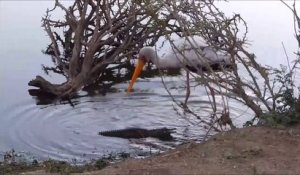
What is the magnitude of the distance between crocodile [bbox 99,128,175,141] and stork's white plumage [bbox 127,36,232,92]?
103 cm

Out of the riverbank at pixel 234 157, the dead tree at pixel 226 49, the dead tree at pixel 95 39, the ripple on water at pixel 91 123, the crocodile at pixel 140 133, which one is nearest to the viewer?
the riverbank at pixel 234 157

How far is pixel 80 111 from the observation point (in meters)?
9.82

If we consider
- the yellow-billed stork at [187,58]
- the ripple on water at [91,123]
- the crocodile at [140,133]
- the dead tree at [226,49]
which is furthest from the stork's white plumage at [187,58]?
the crocodile at [140,133]

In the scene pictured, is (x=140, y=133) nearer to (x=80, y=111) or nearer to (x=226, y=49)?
(x=80, y=111)

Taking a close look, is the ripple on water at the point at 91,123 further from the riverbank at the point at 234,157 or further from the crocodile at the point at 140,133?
the riverbank at the point at 234,157

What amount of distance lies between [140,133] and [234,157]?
3302mm

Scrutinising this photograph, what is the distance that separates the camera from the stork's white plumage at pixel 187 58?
775 cm

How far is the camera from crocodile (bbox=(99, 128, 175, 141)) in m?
8.55

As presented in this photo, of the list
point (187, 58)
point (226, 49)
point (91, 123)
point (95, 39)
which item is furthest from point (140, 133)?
point (95, 39)

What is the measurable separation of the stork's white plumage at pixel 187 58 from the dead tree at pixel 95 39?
Answer: 51 centimetres

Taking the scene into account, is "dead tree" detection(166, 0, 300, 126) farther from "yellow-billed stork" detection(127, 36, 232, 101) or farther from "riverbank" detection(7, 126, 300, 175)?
"riverbank" detection(7, 126, 300, 175)

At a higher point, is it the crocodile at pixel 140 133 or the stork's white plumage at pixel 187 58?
the stork's white plumage at pixel 187 58

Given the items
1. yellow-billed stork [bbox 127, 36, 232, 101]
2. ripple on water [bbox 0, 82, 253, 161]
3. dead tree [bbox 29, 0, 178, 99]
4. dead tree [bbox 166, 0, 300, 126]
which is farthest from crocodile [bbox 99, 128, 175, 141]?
dead tree [bbox 29, 0, 178, 99]

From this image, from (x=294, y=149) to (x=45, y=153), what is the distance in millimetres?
3463
